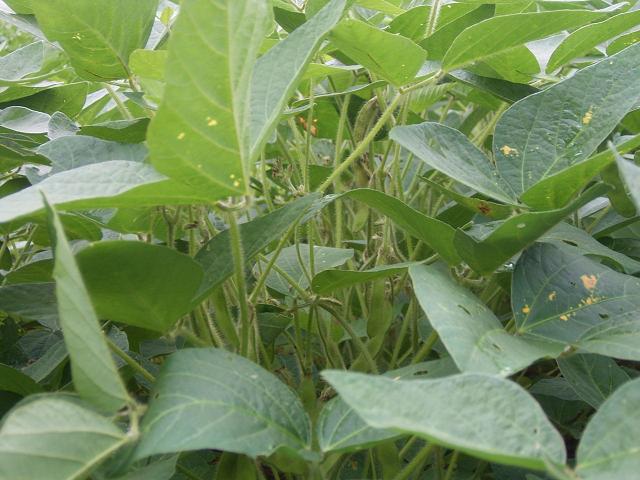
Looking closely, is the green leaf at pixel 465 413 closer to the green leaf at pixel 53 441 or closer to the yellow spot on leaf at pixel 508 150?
the green leaf at pixel 53 441

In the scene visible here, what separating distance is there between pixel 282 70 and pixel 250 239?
0.10 meters

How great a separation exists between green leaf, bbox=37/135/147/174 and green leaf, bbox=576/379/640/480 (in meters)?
0.31

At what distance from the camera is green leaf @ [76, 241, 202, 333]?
1.07ft

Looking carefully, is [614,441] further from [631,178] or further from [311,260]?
[311,260]

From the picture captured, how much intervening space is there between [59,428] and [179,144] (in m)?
0.13

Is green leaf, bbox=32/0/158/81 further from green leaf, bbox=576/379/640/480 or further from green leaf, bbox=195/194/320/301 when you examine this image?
green leaf, bbox=576/379/640/480

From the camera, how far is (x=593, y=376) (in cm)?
46

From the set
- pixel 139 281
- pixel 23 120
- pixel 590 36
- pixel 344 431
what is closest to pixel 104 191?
pixel 139 281

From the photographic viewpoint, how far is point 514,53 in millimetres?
537

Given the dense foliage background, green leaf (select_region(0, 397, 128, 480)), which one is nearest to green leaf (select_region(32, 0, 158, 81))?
the dense foliage background

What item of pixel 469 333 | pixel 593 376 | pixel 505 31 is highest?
pixel 505 31

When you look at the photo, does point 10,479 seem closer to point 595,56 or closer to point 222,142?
point 222,142

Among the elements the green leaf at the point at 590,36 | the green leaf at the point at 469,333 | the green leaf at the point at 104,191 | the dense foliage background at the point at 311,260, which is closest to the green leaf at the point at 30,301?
the dense foliage background at the point at 311,260

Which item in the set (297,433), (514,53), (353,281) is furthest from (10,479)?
(514,53)
